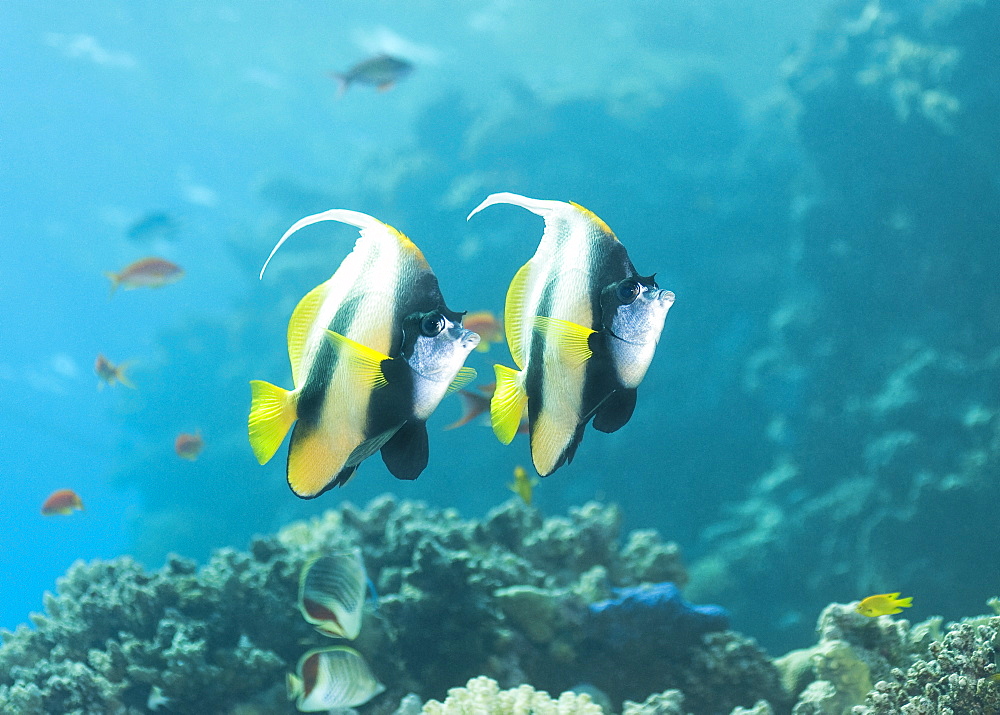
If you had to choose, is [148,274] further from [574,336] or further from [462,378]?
[574,336]

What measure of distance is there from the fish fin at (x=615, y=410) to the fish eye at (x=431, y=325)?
1.10 feet

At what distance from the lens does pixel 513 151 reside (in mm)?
19141

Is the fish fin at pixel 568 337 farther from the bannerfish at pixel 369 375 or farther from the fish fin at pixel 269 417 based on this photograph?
the fish fin at pixel 269 417

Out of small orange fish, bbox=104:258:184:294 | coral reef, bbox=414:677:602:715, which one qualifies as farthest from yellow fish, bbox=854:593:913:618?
small orange fish, bbox=104:258:184:294

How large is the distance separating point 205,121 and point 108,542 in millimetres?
62383

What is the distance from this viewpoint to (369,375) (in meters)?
0.94

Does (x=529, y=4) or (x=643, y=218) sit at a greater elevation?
(x=529, y=4)

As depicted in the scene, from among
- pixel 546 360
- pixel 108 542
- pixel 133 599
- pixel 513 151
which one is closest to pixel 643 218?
pixel 513 151

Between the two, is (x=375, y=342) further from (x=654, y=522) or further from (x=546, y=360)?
(x=654, y=522)

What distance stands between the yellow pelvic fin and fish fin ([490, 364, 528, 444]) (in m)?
0.07

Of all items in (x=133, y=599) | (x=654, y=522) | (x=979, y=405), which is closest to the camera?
(x=133, y=599)

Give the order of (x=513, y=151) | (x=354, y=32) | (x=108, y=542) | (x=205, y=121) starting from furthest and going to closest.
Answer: (x=108, y=542) → (x=205, y=121) → (x=354, y=32) → (x=513, y=151)

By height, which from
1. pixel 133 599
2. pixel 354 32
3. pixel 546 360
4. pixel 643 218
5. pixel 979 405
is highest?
pixel 354 32

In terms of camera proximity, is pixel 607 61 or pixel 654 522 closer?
pixel 654 522
